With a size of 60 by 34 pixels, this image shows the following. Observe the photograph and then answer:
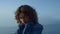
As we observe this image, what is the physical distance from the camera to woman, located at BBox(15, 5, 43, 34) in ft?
7.32

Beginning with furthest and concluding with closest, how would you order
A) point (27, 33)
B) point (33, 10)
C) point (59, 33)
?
point (59, 33) → point (33, 10) → point (27, 33)

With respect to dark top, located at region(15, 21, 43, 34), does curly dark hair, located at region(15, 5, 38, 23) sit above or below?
above

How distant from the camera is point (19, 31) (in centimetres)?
228

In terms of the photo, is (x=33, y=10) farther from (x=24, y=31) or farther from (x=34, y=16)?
(x=24, y=31)

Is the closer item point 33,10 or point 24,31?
point 24,31

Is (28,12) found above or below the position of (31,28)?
above

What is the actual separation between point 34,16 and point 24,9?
131 mm

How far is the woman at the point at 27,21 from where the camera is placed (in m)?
2.23

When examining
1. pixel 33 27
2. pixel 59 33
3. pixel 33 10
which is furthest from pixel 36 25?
pixel 59 33

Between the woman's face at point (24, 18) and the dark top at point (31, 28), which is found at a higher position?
the woman's face at point (24, 18)

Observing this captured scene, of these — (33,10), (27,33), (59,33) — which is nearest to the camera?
(27,33)

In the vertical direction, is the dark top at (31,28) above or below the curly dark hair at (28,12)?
below

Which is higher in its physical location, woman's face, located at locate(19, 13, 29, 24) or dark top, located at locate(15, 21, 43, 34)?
woman's face, located at locate(19, 13, 29, 24)

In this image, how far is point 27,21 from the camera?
2246mm
